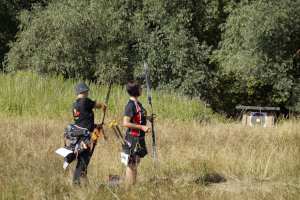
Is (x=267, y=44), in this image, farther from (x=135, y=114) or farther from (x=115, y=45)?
(x=135, y=114)

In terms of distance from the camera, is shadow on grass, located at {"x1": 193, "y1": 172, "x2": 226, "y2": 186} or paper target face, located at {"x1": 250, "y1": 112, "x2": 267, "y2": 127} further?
paper target face, located at {"x1": 250, "y1": 112, "x2": 267, "y2": 127}

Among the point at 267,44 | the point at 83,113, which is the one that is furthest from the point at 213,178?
the point at 267,44

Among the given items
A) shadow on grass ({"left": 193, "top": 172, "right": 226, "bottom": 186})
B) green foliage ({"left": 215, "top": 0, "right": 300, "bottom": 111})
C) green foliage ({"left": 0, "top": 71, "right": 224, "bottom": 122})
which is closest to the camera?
shadow on grass ({"left": 193, "top": 172, "right": 226, "bottom": 186})

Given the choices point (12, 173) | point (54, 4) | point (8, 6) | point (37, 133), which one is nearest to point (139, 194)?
point (12, 173)

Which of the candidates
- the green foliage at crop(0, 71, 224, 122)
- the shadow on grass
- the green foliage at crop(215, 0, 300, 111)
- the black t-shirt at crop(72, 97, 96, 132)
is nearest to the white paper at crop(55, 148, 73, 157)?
the black t-shirt at crop(72, 97, 96, 132)

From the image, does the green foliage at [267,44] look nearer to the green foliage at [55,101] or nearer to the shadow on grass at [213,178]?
the green foliage at [55,101]

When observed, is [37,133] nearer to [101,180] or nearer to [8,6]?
[101,180]

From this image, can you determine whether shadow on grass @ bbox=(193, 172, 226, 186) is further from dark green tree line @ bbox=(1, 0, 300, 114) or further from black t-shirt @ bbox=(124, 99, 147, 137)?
dark green tree line @ bbox=(1, 0, 300, 114)

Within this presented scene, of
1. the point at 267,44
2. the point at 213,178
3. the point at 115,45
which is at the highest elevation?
the point at 115,45

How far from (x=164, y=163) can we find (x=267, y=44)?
398 inches

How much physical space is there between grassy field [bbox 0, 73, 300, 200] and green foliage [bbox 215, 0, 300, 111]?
6082 millimetres

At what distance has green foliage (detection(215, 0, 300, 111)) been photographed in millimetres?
12680

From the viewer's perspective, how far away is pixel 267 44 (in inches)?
533

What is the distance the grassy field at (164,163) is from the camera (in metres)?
4.04
